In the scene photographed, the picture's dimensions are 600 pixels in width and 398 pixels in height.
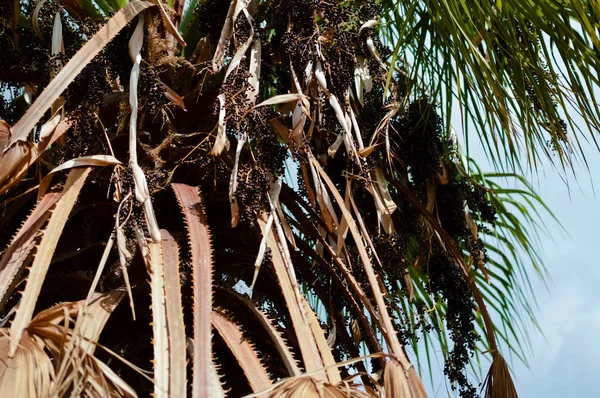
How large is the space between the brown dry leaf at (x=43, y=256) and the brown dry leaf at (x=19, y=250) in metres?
0.07

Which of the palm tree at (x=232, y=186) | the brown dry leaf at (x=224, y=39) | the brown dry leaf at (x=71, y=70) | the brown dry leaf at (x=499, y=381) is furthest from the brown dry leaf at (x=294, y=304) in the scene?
the brown dry leaf at (x=499, y=381)

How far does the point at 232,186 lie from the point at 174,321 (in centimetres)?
43

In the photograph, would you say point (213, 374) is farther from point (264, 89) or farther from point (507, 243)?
point (507, 243)

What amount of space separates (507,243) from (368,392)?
79.2 inches

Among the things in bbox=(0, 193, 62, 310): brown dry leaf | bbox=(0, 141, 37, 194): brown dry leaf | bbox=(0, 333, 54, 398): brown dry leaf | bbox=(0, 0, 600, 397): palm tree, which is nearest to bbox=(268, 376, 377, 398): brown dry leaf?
bbox=(0, 0, 600, 397): palm tree

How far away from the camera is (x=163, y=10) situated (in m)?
2.10

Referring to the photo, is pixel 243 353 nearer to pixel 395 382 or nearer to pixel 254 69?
pixel 395 382

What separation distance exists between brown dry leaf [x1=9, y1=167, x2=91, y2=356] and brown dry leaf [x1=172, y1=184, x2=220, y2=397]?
258mm

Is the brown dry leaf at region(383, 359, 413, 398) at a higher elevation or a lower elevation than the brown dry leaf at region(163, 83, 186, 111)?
lower

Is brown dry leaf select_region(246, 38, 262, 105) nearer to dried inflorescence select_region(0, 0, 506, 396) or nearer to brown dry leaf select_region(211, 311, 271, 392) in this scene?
dried inflorescence select_region(0, 0, 506, 396)

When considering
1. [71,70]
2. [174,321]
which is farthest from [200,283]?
[71,70]

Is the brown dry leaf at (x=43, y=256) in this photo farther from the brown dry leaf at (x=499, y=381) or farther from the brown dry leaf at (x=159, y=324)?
the brown dry leaf at (x=499, y=381)

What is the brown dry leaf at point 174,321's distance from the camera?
154 centimetres

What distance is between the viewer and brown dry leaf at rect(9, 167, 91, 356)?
1.56m
